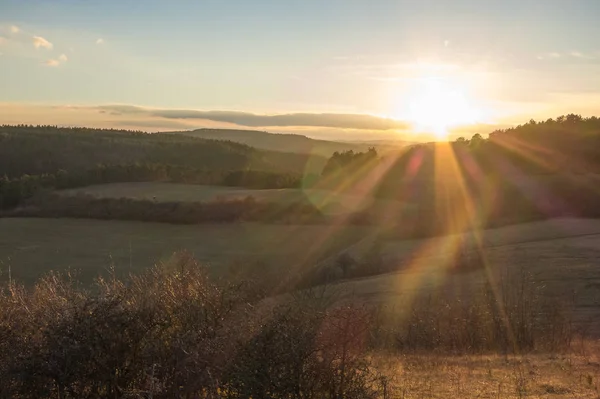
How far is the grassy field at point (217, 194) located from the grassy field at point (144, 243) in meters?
3.94

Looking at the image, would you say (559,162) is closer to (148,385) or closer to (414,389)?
(414,389)

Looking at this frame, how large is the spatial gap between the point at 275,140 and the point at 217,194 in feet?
386

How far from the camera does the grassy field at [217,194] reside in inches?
1534

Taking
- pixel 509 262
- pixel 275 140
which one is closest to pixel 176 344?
pixel 509 262

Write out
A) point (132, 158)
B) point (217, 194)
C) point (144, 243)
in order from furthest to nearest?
1. point (132, 158)
2. point (217, 194)
3. point (144, 243)

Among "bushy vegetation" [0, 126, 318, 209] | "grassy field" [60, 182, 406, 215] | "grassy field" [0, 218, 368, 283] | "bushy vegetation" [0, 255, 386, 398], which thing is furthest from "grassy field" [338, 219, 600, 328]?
"bushy vegetation" [0, 126, 318, 209]

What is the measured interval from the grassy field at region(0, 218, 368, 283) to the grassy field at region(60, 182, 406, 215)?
155 inches

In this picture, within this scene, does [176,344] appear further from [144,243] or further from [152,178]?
[152,178]

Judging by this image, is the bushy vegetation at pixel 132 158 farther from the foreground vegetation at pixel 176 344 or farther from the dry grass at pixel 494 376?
the foreground vegetation at pixel 176 344

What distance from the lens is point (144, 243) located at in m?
34.0

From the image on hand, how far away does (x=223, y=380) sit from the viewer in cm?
612

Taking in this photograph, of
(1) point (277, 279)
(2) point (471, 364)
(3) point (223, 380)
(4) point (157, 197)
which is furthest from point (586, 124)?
(3) point (223, 380)

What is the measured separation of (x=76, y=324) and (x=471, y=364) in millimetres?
6484

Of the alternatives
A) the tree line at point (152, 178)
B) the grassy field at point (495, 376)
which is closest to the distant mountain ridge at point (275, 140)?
the tree line at point (152, 178)
